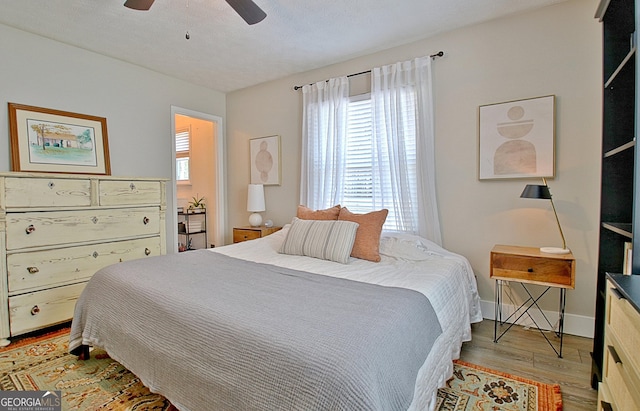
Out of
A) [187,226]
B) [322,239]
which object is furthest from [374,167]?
[187,226]

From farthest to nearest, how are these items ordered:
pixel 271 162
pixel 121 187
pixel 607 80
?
pixel 271 162 → pixel 121 187 → pixel 607 80

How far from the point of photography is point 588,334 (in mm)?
2438

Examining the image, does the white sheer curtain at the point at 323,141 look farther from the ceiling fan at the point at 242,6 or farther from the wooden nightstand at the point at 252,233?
the ceiling fan at the point at 242,6

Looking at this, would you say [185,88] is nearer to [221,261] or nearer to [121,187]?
[121,187]

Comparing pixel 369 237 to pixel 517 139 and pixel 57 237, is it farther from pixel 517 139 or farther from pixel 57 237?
pixel 57 237

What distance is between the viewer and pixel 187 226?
490cm

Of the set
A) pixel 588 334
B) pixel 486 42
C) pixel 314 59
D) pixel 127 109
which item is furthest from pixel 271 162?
pixel 588 334

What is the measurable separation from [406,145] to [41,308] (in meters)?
3.36

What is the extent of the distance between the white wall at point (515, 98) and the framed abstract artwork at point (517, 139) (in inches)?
2.4

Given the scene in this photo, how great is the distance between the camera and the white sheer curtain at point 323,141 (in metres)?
3.45

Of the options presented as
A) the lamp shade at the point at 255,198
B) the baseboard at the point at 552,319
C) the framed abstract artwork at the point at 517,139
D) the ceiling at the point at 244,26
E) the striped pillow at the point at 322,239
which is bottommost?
the baseboard at the point at 552,319

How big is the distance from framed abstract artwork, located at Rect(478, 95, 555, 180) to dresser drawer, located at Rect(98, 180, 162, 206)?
3106 mm

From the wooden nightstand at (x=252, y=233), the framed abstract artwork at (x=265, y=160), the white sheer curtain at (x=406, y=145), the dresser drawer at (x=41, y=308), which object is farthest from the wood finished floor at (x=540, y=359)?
the dresser drawer at (x=41, y=308)

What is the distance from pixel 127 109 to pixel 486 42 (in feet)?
12.1
